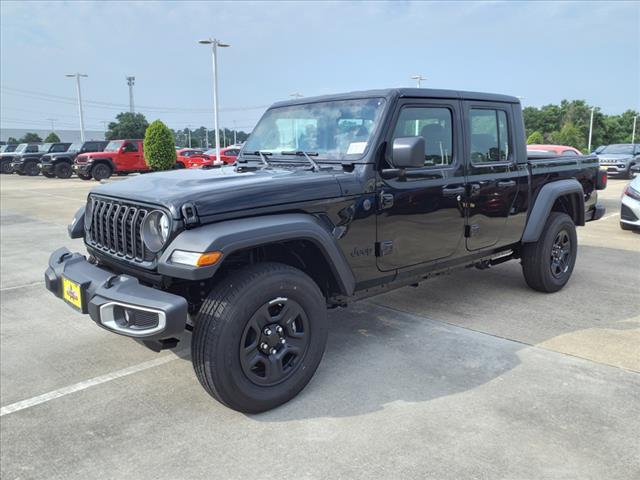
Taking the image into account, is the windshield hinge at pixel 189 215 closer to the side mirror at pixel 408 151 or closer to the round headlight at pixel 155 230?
the round headlight at pixel 155 230

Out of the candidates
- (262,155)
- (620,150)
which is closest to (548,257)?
(262,155)

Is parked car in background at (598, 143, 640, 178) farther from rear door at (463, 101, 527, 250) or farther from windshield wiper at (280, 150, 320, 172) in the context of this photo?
windshield wiper at (280, 150, 320, 172)

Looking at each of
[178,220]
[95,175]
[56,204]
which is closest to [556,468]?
[178,220]

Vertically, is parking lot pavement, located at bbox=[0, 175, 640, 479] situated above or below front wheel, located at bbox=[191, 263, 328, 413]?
below

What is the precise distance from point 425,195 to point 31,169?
30.4m

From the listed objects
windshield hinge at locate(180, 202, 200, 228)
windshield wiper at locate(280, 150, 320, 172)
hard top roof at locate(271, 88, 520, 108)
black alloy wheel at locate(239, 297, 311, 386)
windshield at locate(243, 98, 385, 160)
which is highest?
hard top roof at locate(271, 88, 520, 108)

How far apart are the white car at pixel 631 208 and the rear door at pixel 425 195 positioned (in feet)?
19.9

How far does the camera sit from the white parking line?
10.2 feet

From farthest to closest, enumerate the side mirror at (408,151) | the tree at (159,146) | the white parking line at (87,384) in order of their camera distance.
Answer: the tree at (159,146)
the side mirror at (408,151)
the white parking line at (87,384)

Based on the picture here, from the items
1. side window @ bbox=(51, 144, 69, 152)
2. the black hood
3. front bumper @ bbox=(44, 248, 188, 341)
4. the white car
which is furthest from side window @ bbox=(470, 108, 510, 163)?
side window @ bbox=(51, 144, 69, 152)

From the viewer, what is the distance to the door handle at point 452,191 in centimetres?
392

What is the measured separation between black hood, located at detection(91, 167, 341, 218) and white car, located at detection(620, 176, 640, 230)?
7298 mm

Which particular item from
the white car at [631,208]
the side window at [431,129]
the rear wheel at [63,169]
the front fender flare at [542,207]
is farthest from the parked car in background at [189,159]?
the side window at [431,129]

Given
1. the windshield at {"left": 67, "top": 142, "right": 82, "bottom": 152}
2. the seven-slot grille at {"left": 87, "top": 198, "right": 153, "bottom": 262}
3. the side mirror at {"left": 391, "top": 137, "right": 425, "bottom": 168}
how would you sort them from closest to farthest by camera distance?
the seven-slot grille at {"left": 87, "top": 198, "right": 153, "bottom": 262} → the side mirror at {"left": 391, "top": 137, "right": 425, "bottom": 168} → the windshield at {"left": 67, "top": 142, "right": 82, "bottom": 152}
